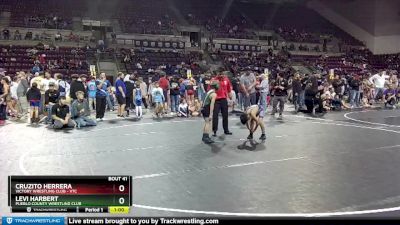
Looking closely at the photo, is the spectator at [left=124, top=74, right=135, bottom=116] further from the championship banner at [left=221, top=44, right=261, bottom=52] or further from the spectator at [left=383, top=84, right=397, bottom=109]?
the championship banner at [left=221, top=44, right=261, bottom=52]

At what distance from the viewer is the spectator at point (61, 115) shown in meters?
10.6

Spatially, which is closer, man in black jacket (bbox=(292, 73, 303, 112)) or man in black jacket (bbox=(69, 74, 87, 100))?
man in black jacket (bbox=(69, 74, 87, 100))

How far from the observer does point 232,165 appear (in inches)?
249

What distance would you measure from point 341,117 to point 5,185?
10447 millimetres

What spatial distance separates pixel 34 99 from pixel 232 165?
770 cm

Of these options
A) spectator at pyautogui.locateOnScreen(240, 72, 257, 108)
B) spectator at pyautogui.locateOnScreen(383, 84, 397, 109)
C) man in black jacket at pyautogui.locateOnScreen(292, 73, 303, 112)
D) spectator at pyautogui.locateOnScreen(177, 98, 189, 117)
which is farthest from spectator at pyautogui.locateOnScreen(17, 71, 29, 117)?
spectator at pyautogui.locateOnScreen(383, 84, 397, 109)

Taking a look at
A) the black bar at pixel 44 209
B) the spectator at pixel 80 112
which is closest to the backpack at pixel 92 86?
the spectator at pixel 80 112

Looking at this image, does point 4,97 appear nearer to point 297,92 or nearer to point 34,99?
point 34,99

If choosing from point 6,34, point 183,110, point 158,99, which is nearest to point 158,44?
point 6,34

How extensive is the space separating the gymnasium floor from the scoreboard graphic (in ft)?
2.49

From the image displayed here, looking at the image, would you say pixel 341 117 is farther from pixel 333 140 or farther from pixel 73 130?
pixel 73 130

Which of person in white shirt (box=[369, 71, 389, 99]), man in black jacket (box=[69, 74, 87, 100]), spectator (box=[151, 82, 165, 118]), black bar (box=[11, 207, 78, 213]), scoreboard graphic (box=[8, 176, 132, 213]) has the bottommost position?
black bar (box=[11, 207, 78, 213])

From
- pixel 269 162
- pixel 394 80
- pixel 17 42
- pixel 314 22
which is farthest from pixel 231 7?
pixel 269 162

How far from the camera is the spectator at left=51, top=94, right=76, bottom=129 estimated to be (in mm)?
10555
